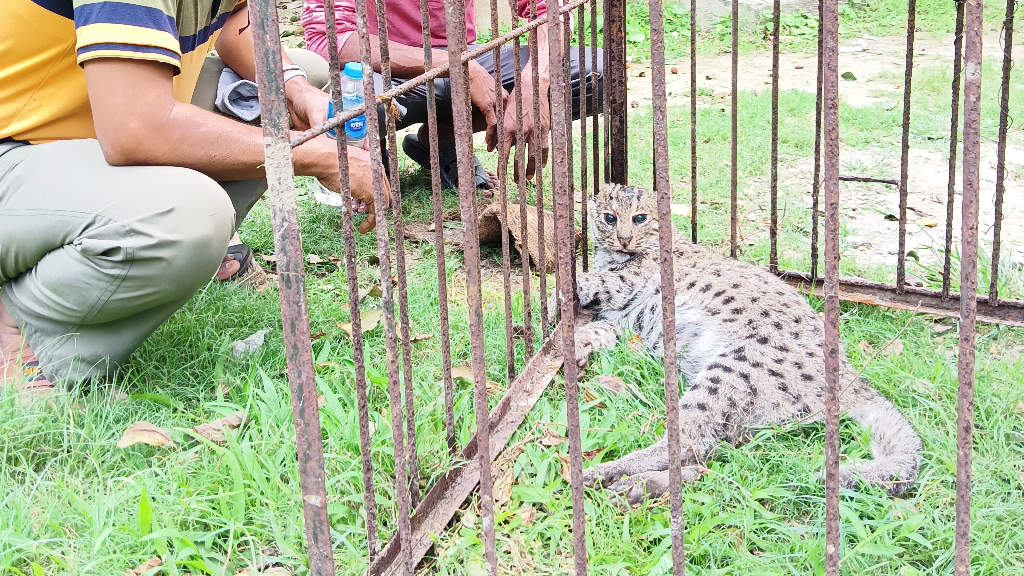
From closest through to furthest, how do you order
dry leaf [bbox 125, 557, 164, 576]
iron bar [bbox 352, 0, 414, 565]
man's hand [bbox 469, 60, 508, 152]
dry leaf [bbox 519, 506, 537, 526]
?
iron bar [bbox 352, 0, 414, 565] → dry leaf [bbox 125, 557, 164, 576] → dry leaf [bbox 519, 506, 537, 526] → man's hand [bbox 469, 60, 508, 152]

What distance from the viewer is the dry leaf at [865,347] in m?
2.82

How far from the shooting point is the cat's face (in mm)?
3480

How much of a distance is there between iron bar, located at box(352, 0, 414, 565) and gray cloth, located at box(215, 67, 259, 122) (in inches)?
65.6

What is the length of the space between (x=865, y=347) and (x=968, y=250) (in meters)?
1.85

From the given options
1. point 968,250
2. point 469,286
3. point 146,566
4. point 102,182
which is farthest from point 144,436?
point 968,250

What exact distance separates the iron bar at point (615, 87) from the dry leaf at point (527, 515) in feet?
5.42

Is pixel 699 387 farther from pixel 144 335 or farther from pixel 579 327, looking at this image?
pixel 144 335

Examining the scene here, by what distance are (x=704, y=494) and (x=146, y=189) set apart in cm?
172

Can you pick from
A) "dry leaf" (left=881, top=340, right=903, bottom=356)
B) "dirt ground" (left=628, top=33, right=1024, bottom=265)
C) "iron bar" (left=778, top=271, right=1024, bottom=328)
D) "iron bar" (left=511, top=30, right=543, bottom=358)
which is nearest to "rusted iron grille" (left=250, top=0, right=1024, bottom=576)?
"iron bar" (left=511, top=30, right=543, bottom=358)

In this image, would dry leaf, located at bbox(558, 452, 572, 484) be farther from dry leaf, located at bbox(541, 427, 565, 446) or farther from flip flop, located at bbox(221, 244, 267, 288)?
flip flop, located at bbox(221, 244, 267, 288)

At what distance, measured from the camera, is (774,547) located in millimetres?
1911

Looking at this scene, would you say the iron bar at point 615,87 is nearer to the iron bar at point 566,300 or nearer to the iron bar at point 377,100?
the iron bar at point 377,100

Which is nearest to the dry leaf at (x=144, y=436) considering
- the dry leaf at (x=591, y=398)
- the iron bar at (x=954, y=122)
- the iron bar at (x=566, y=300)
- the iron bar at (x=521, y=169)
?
the iron bar at (x=521, y=169)

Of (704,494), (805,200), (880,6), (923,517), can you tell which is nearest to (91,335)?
(704,494)
